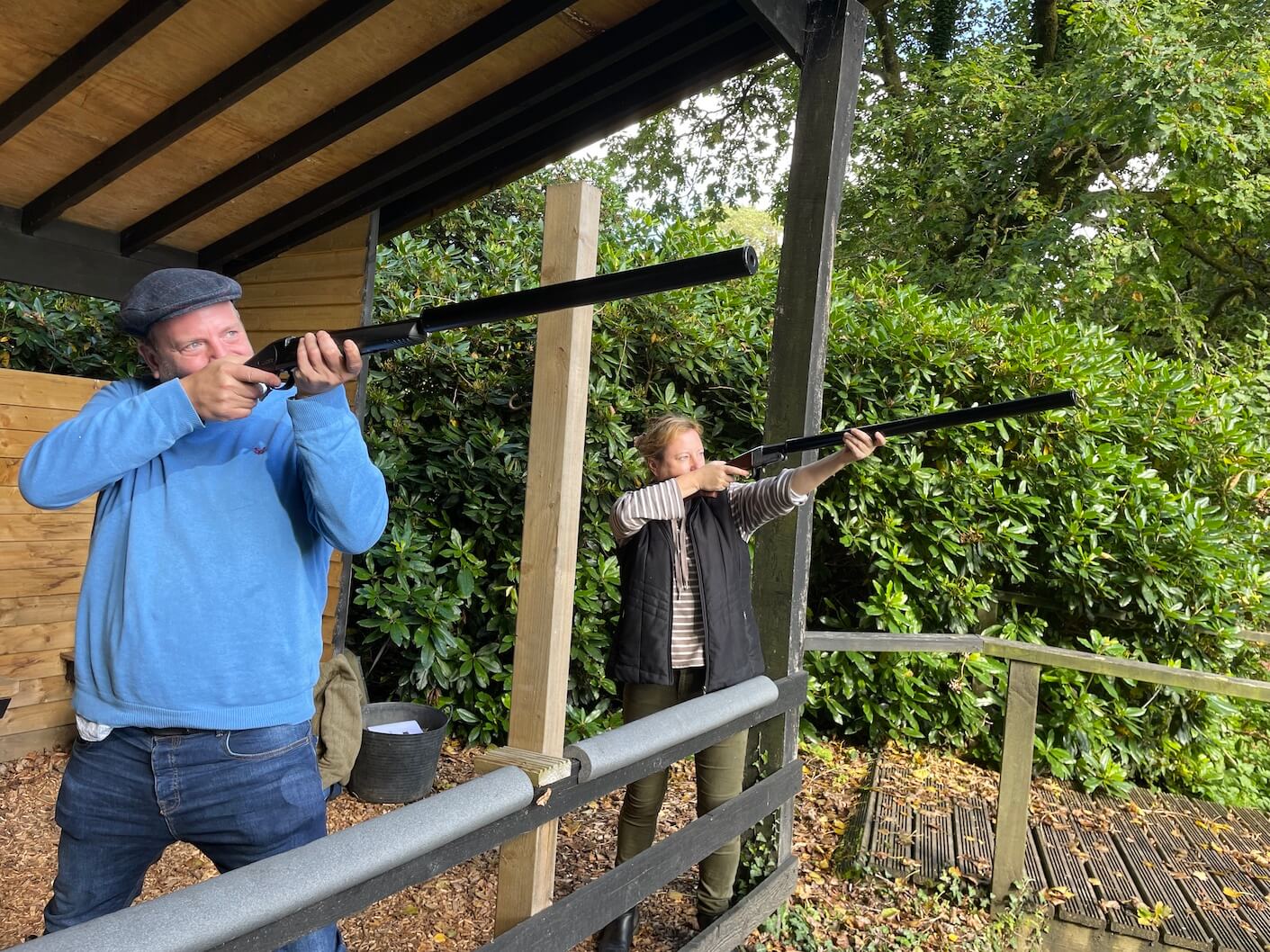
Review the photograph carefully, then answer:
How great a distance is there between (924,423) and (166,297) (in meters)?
1.97

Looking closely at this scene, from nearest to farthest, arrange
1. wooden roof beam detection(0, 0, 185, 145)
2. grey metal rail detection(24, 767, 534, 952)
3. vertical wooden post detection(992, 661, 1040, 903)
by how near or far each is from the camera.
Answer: grey metal rail detection(24, 767, 534, 952), wooden roof beam detection(0, 0, 185, 145), vertical wooden post detection(992, 661, 1040, 903)

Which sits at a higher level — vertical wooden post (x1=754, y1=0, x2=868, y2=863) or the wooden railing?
vertical wooden post (x1=754, y1=0, x2=868, y2=863)

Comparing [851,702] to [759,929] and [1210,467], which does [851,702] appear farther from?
[1210,467]

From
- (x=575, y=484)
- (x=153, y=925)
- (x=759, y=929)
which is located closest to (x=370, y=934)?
(x=759, y=929)

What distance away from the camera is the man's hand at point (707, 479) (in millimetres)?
2824

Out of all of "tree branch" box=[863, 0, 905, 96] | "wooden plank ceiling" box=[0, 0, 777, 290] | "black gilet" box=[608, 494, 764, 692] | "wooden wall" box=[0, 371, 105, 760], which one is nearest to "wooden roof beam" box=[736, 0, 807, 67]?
"wooden plank ceiling" box=[0, 0, 777, 290]

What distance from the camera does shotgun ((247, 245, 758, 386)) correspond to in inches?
50.7

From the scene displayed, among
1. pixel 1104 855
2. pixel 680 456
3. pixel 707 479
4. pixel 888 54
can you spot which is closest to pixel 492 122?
pixel 680 456

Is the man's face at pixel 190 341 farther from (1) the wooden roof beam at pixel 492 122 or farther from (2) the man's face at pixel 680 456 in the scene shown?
(1) the wooden roof beam at pixel 492 122

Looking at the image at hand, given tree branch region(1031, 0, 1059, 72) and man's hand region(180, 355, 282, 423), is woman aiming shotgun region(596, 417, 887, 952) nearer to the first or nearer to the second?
man's hand region(180, 355, 282, 423)

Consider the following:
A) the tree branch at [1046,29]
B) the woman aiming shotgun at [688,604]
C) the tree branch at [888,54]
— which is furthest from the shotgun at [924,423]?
the tree branch at [1046,29]

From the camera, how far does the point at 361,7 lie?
105 inches

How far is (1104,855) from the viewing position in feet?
12.5

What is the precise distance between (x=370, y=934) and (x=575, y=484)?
2.12m
